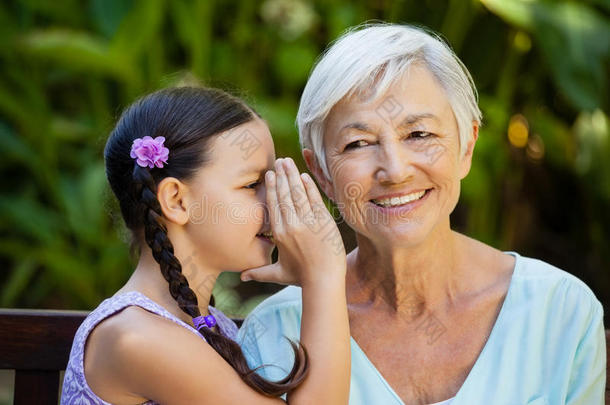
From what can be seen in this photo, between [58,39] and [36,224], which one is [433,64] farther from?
[36,224]

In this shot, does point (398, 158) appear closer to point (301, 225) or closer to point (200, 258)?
point (301, 225)

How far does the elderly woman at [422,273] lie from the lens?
2084mm

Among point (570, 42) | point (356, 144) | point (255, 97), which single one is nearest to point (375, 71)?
point (356, 144)

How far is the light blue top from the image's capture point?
6.81 feet

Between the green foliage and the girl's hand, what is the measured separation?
2.03 m

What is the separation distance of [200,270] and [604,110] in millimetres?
3000

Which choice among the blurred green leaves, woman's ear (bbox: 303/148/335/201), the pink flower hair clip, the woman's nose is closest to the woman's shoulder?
the woman's nose

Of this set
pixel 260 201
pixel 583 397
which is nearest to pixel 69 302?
pixel 260 201

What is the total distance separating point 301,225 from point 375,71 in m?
0.41

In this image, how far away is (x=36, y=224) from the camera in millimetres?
4488

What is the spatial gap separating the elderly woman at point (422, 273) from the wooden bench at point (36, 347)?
50 centimetres

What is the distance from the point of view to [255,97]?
429cm

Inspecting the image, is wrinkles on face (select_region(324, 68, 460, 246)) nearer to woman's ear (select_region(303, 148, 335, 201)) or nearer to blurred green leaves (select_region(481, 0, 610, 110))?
woman's ear (select_region(303, 148, 335, 201))

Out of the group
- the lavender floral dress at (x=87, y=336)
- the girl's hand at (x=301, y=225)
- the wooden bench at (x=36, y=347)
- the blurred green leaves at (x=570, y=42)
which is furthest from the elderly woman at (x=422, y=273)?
the blurred green leaves at (x=570, y=42)
